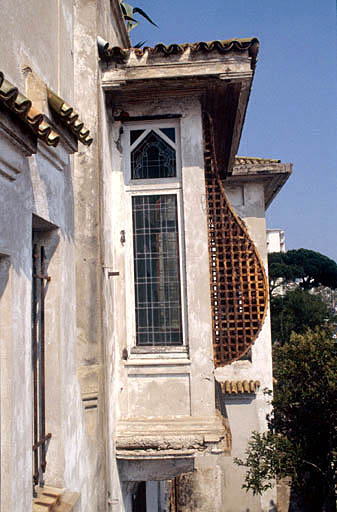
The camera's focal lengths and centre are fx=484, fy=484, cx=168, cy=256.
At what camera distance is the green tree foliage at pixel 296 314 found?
31109mm

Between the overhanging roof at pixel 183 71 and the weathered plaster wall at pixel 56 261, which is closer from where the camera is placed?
the weathered plaster wall at pixel 56 261

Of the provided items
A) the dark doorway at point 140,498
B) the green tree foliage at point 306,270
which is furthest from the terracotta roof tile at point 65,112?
the green tree foliage at point 306,270

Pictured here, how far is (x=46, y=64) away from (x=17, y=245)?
6.64 ft

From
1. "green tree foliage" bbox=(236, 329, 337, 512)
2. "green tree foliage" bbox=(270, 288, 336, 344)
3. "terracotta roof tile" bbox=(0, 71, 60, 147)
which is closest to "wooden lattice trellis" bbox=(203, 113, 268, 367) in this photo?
"terracotta roof tile" bbox=(0, 71, 60, 147)

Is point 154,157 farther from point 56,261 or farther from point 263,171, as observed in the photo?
point 263,171

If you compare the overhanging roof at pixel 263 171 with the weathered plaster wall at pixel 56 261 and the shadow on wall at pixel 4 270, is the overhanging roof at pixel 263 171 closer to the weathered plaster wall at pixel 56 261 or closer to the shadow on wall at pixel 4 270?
the weathered plaster wall at pixel 56 261

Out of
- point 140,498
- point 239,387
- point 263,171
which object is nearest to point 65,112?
point 140,498

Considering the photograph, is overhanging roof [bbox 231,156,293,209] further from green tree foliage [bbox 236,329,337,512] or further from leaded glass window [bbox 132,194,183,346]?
leaded glass window [bbox 132,194,183,346]

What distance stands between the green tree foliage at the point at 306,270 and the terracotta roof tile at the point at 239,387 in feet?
90.5

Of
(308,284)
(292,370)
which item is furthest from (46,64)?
(308,284)

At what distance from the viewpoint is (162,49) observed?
5.86 metres

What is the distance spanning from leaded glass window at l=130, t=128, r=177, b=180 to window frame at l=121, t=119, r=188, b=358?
49 millimetres

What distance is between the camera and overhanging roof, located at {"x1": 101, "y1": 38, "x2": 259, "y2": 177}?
19.1 feet

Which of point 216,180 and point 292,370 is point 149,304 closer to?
point 216,180
